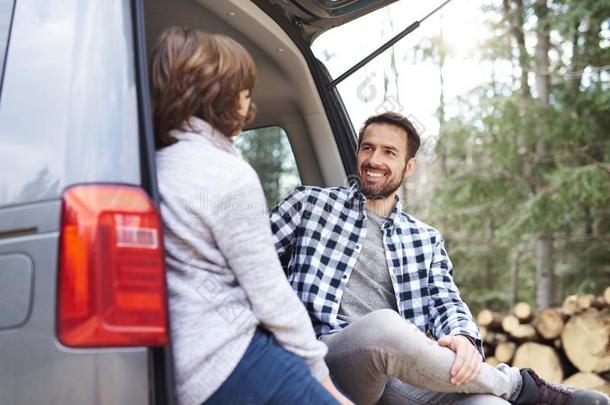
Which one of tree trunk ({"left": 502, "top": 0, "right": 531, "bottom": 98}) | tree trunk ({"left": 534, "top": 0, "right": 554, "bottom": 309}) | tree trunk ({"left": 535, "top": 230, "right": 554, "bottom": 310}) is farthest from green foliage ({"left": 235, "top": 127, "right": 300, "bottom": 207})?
tree trunk ({"left": 535, "top": 230, "right": 554, "bottom": 310})

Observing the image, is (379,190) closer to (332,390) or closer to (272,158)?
(272,158)

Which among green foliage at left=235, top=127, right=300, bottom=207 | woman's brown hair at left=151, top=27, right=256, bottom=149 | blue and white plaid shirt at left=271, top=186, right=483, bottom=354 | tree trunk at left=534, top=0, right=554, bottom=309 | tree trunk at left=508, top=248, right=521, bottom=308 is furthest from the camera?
tree trunk at left=508, top=248, right=521, bottom=308

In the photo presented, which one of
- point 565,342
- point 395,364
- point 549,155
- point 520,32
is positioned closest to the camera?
point 395,364

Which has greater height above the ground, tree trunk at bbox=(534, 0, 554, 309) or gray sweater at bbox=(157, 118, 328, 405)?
tree trunk at bbox=(534, 0, 554, 309)

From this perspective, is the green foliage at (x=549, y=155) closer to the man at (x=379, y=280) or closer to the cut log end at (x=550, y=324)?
the cut log end at (x=550, y=324)

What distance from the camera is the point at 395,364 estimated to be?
2.05 m

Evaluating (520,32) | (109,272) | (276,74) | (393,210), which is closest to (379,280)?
(393,210)

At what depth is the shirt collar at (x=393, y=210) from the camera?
2652mm

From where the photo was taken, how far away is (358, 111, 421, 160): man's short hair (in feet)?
9.04

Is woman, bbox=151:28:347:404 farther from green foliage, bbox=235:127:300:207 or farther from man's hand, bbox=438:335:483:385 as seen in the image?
green foliage, bbox=235:127:300:207

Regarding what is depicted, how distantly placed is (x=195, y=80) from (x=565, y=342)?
16.3 feet

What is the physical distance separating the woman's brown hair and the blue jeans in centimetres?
46

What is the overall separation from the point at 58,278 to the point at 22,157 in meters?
0.26

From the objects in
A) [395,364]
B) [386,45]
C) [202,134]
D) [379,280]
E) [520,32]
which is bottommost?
[395,364]
